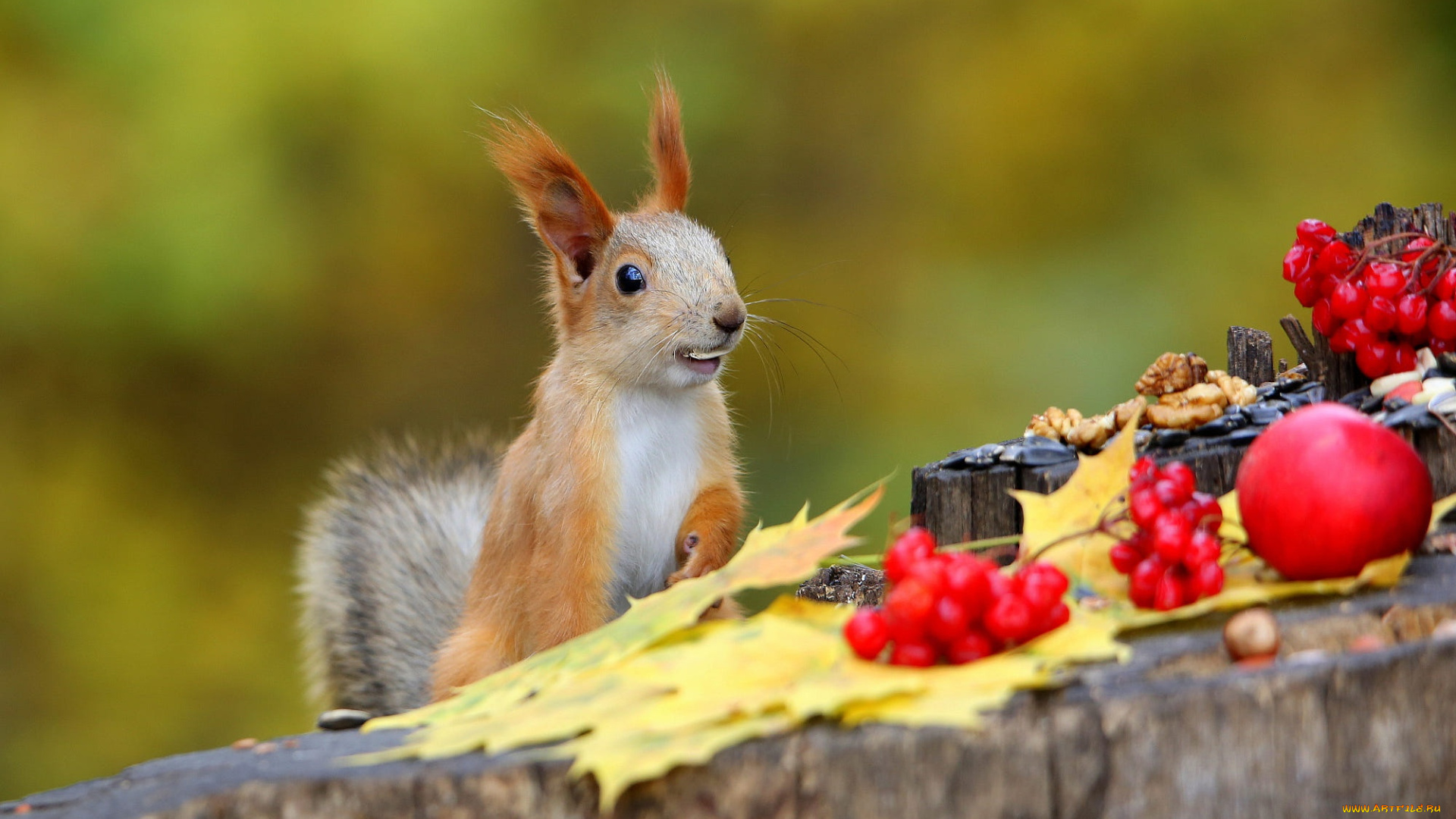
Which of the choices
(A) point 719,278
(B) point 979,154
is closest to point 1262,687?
(A) point 719,278

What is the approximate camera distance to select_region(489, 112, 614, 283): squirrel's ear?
1.56m

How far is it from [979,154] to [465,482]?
1.49 meters

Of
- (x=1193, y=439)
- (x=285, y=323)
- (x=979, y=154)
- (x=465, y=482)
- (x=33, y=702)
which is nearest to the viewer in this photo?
(x=1193, y=439)

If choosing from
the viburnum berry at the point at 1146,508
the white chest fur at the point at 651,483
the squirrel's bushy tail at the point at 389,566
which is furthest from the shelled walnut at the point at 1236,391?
the squirrel's bushy tail at the point at 389,566

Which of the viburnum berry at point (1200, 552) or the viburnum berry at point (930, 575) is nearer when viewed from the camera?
the viburnum berry at point (930, 575)

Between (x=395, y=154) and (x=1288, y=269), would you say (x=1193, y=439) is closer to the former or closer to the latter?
(x=1288, y=269)

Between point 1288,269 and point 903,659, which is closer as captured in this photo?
point 903,659

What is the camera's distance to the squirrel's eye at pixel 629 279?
158 cm

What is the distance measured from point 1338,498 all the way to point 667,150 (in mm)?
999

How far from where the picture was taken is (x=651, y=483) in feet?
5.18

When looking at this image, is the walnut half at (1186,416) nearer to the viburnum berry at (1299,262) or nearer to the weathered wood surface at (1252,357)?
the viburnum berry at (1299,262)

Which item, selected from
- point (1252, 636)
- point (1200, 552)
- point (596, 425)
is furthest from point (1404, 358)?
point (596, 425)

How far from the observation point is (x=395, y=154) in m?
2.96

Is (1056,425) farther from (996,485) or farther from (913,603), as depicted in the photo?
(913,603)
